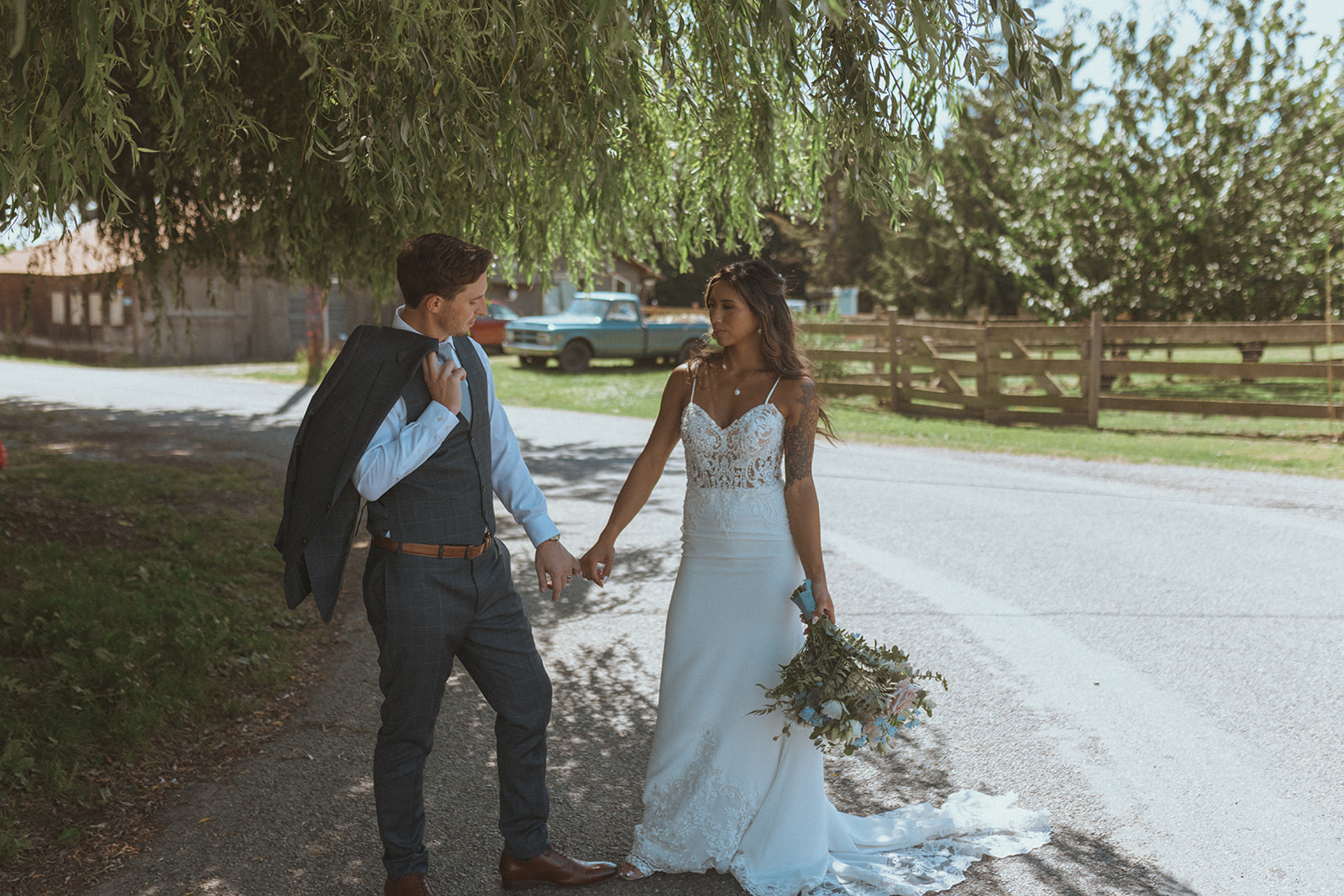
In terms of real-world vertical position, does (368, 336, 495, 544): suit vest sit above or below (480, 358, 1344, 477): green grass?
above

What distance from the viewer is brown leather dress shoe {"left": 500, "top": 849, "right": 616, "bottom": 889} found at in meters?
3.29


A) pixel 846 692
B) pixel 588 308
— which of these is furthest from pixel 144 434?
pixel 588 308

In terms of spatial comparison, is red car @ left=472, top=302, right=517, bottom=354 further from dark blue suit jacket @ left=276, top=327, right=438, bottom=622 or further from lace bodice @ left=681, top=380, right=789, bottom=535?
dark blue suit jacket @ left=276, top=327, right=438, bottom=622

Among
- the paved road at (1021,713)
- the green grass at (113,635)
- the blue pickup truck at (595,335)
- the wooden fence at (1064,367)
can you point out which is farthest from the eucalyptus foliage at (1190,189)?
the green grass at (113,635)

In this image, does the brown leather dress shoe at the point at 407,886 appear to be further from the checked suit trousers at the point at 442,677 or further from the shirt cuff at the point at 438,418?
the shirt cuff at the point at 438,418

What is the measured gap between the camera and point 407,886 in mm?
3172

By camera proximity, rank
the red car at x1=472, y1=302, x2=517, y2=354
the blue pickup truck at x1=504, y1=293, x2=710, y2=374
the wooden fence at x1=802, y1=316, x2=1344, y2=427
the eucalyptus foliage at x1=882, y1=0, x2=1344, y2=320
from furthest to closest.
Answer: the red car at x1=472, y1=302, x2=517, y2=354 < the blue pickup truck at x1=504, y1=293, x2=710, y2=374 < the eucalyptus foliage at x1=882, y1=0, x2=1344, y2=320 < the wooden fence at x1=802, y1=316, x2=1344, y2=427

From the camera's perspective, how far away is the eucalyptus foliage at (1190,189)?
69.9ft

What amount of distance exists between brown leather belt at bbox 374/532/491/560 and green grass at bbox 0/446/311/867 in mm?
1640

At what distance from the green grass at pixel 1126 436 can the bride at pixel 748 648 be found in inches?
309

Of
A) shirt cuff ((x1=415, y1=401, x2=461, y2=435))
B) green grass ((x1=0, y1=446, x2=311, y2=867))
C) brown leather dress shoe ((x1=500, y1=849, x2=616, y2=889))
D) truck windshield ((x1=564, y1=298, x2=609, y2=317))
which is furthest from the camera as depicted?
truck windshield ((x1=564, y1=298, x2=609, y2=317))

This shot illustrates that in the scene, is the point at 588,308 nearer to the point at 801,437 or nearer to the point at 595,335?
the point at 595,335

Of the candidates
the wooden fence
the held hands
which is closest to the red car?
the wooden fence

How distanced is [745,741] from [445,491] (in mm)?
1245
